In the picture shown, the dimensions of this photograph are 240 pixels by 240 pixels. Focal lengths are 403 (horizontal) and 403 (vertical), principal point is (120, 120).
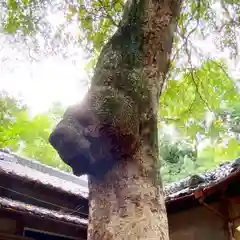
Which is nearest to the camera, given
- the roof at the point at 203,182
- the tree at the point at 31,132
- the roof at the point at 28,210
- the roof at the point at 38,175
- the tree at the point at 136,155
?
the tree at the point at 136,155

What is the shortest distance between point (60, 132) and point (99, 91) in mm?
436

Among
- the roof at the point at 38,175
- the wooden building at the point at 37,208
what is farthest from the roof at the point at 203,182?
the roof at the point at 38,175

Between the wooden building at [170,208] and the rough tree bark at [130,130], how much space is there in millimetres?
2779

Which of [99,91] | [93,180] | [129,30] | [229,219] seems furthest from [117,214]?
[229,219]

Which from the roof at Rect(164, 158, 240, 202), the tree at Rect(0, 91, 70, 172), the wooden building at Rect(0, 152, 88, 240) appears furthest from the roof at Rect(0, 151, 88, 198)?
the roof at Rect(164, 158, 240, 202)

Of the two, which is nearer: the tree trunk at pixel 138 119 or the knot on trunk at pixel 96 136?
the tree trunk at pixel 138 119

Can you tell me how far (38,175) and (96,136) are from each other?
20.5ft

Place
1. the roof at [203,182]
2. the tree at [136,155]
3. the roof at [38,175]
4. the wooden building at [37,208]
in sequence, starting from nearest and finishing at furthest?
the tree at [136,155]
the roof at [203,182]
the wooden building at [37,208]
the roof at [38,175]

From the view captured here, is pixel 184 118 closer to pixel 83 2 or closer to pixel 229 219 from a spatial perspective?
pixel 229 219

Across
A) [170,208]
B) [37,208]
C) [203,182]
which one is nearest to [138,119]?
[203,182]

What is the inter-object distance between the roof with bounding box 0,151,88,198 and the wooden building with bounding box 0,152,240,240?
0.07ft

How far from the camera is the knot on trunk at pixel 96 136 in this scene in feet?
8.56

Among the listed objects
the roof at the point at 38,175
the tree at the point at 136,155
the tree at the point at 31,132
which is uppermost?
the tree at the point at 31,132

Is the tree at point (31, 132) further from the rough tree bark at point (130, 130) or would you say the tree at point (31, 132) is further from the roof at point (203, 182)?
the rough tree bark at point (130, 130)
